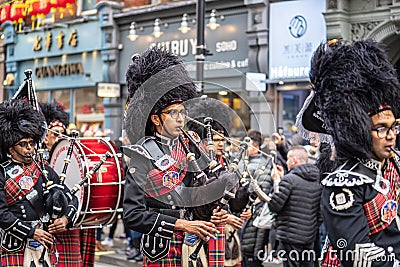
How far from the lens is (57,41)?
2156 centimetres

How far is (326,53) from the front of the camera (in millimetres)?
3799

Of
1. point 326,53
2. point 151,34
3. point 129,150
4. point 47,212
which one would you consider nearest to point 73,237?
point 47,212

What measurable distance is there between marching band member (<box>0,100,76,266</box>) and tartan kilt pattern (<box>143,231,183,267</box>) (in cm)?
126

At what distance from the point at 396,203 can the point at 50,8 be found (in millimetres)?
16486

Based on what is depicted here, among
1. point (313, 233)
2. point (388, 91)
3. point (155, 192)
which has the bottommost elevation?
point (313, 233)

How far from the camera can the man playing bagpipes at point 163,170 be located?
4.44 metres

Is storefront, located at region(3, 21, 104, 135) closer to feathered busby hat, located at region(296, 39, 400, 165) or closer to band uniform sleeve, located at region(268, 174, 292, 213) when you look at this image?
band uniform sleeve, located at region(268, 174, 292, 213)

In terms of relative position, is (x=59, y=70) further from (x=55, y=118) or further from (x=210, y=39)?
(x=55, y=118)

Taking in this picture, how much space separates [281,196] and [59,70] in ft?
51.1

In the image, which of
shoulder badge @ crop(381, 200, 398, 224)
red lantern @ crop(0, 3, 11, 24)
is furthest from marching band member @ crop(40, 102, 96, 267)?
red lantern @ crop(0, 3, 11, 24)

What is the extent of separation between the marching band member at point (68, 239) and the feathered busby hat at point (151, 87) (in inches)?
81.6

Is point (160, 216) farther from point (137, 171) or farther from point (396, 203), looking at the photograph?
point (396, 203)

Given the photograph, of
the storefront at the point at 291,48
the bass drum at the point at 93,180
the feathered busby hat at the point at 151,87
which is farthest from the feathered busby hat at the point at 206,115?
the storefront at the point at 291,48

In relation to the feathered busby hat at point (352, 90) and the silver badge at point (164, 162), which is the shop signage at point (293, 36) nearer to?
the silver badge at point (164, 162)
